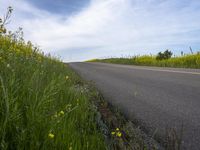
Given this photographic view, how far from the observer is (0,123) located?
2072 millimetres

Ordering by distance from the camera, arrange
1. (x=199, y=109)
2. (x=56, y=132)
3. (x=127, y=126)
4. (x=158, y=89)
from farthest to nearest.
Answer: (x=158, y=89)
(x=199, y=109)
(x=127, y=126)
(x=56, y=132)

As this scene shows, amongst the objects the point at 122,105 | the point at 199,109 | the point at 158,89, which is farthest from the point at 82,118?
the point at 158,89

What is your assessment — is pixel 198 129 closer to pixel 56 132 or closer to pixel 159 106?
pixel 159 106

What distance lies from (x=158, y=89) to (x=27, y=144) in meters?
4.38

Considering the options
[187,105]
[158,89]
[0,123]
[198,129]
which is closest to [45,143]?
[0,123]

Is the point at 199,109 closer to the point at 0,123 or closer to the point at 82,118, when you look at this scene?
the point at 82,118

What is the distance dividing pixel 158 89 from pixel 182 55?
462 inches

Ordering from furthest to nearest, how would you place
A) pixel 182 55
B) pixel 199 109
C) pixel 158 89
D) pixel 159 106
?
1. pixel 182 55
2. pixel 158 89
3. pixel 159 106
4. pixel 199 109

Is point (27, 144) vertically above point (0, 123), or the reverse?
point (0, 123)

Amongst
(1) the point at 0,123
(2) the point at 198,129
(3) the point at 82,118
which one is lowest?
(2) the point at 198,129

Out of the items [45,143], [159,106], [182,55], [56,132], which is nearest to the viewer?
[45,143]

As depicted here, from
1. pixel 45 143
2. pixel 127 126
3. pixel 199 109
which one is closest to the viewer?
pixel 45 143

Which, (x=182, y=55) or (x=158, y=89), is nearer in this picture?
(x=158, y=89)

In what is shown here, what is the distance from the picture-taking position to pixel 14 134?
205 cm
